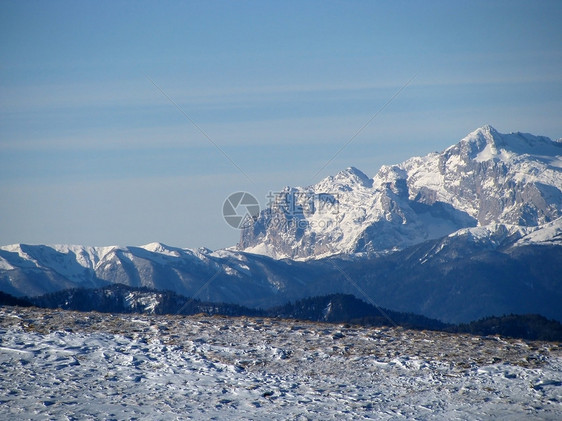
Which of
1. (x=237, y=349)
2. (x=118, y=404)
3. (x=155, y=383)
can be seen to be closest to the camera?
(x=118, y=404)

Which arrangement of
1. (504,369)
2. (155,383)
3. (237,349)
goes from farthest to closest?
1. (237,349)
2. (504,369)
3. (155,383)

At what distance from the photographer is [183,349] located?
101 feet

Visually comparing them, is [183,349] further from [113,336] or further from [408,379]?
[408,379]

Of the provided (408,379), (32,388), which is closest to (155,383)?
(32,388)

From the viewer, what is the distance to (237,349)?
31.3 metres

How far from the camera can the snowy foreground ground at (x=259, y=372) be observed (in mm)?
25250

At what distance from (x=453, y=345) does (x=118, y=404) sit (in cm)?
1573

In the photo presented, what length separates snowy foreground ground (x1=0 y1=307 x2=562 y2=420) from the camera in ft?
82.8

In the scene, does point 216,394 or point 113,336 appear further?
point 113,336

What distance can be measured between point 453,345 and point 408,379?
5.81 m

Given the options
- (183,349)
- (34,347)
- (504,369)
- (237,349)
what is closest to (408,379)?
(504,369)

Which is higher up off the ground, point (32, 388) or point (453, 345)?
point (453, 345)

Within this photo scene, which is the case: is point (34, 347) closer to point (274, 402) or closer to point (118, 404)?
point (118, 404)

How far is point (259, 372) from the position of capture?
1130 inches
